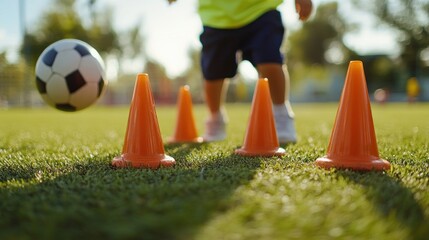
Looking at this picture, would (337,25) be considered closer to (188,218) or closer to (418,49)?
(418,49)

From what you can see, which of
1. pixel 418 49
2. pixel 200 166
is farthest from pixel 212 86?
pixel 418 49

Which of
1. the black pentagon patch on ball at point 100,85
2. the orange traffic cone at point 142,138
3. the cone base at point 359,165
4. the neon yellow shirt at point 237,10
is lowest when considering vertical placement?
the cone base at point 359,165

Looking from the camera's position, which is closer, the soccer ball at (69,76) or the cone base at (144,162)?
the cone base at (144,162)

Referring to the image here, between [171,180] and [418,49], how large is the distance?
42359 mm

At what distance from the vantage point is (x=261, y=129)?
8.62 feet

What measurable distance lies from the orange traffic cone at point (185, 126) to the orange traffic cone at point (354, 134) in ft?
5.80

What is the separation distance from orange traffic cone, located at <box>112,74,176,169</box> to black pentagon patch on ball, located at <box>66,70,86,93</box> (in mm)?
1044

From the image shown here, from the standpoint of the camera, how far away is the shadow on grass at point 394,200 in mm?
1229

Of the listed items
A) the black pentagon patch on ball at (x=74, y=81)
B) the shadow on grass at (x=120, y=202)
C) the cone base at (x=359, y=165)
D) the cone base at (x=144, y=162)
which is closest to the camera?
the shadow on grass at (x=120, y=202)

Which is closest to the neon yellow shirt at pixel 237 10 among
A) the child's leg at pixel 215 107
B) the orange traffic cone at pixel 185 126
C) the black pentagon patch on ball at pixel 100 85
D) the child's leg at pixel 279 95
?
the child's leg at pixel 279 95

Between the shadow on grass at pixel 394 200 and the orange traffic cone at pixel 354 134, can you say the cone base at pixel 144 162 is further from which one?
the shadow on grass at pixel 394 200

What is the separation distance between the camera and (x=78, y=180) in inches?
71.3

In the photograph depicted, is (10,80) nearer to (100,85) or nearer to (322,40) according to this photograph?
(100,85)

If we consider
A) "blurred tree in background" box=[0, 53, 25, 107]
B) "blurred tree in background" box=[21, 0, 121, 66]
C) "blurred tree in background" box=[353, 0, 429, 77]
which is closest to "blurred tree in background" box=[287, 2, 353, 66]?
"blurred tree in background" box=[353, 0, 429, 77]
